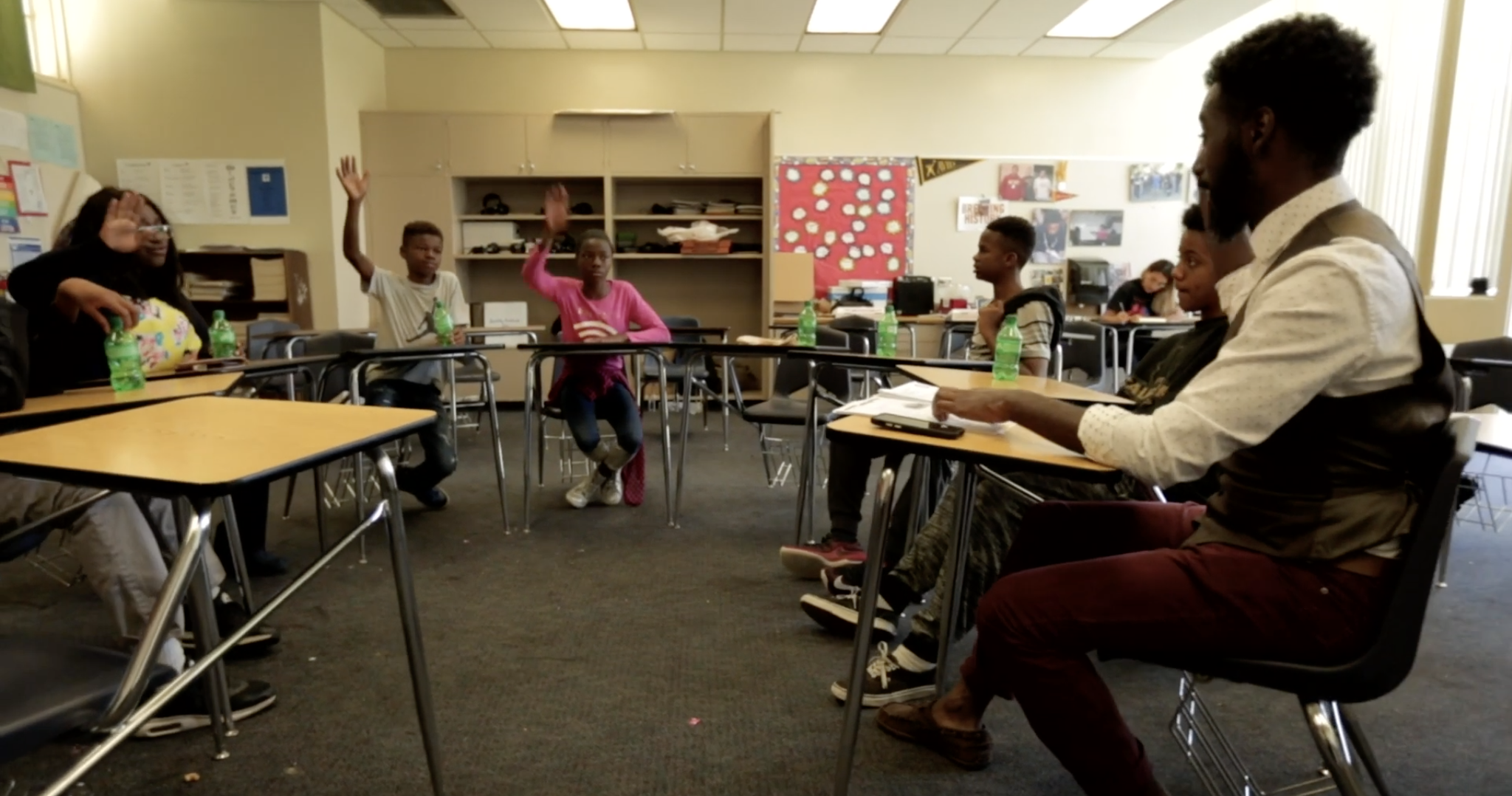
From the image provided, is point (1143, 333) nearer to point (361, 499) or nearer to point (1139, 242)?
point (1139, 242)

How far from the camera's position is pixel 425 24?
565cm

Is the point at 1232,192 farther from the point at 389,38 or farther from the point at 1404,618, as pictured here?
the point at 389,38

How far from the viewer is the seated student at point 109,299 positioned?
6.79ft

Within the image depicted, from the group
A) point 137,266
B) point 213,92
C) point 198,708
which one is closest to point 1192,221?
point 198,708

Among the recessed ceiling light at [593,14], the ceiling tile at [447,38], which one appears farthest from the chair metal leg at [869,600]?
the ceiling tile at [447,38]

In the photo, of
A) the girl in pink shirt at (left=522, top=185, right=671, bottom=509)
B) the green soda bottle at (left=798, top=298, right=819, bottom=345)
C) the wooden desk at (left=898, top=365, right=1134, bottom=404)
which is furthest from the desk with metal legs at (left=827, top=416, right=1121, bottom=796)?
the girl in pink shirt at (left=522, top=185, right=671, bottom=509)

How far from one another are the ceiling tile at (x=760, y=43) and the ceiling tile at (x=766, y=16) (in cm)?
10

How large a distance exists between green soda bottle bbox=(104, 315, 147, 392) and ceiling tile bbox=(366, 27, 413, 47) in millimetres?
4665

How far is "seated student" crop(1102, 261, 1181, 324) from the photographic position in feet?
17.7

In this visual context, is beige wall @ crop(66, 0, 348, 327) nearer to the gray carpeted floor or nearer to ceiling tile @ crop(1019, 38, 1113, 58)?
the gray carpeted floor

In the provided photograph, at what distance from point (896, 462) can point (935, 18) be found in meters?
5.18

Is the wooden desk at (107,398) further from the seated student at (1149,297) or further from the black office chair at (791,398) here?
the seated student at (1149,297)

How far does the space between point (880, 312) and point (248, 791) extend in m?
5.11

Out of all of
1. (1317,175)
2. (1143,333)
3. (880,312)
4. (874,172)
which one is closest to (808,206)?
(874,172)
